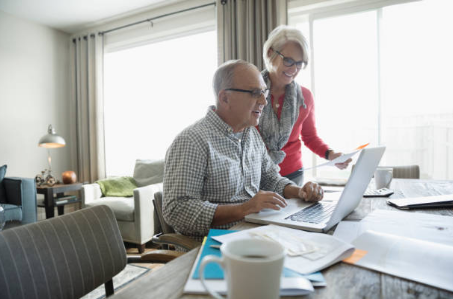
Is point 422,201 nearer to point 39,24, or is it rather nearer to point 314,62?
point 314,62

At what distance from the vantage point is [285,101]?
1628 mm

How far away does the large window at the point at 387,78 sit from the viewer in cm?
274

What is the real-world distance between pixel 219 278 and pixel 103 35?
464cm

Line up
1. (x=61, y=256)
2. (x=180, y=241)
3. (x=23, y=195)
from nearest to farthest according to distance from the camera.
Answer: (x=61, y=256) → (x=180, y=241) → (x=23, y=195)

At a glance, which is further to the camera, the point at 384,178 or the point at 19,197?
the point at 19,197

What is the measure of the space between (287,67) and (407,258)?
3.84 ft

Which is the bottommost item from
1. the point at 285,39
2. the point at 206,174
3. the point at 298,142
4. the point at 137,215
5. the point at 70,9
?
the point at 137,215

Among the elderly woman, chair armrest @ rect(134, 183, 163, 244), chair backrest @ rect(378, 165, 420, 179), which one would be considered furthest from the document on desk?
chair armrest @ rect(134, 183, 163, 244)

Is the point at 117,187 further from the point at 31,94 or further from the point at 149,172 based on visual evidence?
the point at 31,94

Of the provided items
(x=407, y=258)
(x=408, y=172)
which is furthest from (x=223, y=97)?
(x=408, y=172)

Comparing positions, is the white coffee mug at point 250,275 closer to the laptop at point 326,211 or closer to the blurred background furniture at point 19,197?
the laptop at point 326,211

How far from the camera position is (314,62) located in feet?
10.5

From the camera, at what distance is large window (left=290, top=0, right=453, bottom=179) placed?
2.74 meters

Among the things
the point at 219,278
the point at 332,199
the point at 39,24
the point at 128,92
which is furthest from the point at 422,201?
the point at 39,24
